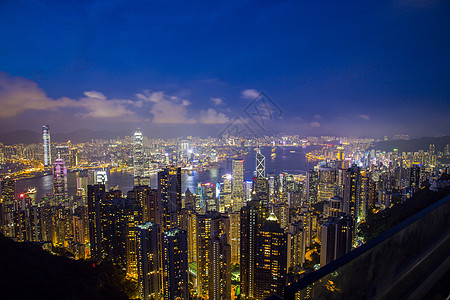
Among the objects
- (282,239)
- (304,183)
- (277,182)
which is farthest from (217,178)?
(282,239)

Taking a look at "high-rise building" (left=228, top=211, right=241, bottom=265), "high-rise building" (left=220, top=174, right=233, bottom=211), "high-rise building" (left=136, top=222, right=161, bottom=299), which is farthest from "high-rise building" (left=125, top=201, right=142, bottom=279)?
"high-rise building" (left=220, top=174, right=233, bottom=211)

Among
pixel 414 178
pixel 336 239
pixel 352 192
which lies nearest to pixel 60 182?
pixel 336 239

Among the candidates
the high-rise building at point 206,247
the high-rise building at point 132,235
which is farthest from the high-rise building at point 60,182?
the high-rise building at point 206,247

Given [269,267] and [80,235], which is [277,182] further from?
[80,235]

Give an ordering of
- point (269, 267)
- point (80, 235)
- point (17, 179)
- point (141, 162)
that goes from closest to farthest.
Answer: point (269, 267) → point (80, 235) → point (17, 179) → point (141, 162)

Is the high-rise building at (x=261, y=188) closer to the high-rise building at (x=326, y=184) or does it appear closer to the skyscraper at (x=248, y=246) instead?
the high-rise building at (x=326, y=184)

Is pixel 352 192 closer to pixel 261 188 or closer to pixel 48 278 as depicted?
pixel 261 188

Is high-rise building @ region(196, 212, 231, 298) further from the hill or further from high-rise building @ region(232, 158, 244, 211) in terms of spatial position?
high-rise building @ region(232, 158, 244, 211)
